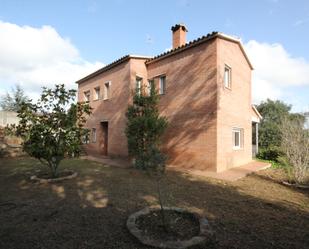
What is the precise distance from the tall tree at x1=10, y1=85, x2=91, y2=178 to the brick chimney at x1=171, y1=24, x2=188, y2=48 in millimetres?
8701

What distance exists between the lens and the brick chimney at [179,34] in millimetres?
13883

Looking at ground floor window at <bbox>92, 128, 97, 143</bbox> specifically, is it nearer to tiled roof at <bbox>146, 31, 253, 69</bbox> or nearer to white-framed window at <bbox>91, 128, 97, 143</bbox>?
white-framed window at <bbox>91, 128, 97, 143</bbox>

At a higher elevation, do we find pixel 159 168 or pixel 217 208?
pixel 159 168

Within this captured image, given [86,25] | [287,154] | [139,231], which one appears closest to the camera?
[139,231]

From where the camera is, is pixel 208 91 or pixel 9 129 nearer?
pixel 9 129

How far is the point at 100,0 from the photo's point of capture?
9945 millimetres

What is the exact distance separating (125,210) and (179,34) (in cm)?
1250

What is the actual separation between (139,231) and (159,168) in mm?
1159

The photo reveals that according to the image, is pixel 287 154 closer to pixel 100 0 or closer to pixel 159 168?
pixel 159 168

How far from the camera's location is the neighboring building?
10.3 metres

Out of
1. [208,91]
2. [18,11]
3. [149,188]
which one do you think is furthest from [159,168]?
[18,11]

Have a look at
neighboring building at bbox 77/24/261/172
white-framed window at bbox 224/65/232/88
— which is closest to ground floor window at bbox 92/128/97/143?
neighboring building at bbox 77/24/261/172

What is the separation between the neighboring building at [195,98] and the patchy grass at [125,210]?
9.32ft

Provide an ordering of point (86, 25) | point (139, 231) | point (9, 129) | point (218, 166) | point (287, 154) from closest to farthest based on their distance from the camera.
Answer: point (139, 231), point (9, 129), point (287, 154), point (218, 166), point (86, 25)
